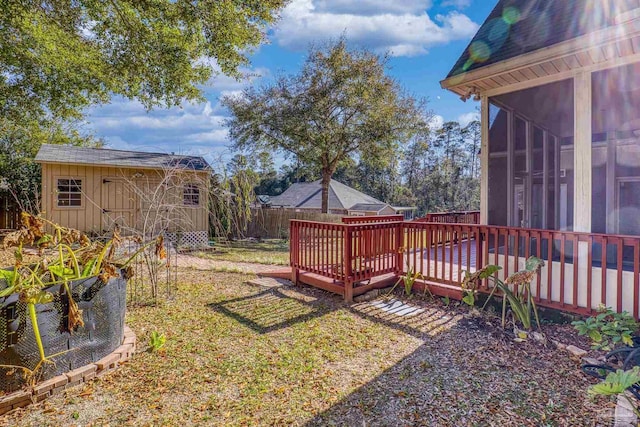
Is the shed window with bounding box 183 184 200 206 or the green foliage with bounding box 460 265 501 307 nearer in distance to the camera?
the green foliage with bounding box 460 265 501 307

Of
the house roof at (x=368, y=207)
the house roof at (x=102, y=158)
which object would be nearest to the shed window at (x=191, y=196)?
the house roof at (x=102, y=158)

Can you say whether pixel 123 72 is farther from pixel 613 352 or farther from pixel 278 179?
pixel 278 179

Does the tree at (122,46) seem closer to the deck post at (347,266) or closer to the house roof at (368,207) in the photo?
the deck post at (347,266)

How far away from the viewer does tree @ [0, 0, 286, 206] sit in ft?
21.1

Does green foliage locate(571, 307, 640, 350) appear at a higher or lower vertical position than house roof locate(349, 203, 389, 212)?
lower

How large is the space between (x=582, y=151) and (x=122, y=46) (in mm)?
8675

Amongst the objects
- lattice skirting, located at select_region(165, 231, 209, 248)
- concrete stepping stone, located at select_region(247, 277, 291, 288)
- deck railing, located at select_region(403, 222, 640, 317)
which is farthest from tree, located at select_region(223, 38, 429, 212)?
deck railing, located at select_region(403, 222, 640, 317)

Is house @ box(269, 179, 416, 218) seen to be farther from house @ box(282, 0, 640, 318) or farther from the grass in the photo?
house @ box(282, 0, 640, 318)

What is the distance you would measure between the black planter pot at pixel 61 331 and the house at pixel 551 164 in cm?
315

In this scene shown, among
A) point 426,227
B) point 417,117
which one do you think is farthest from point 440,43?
point 426,227

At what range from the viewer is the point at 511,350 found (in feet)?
11.8

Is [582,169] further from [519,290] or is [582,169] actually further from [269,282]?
[269,282]

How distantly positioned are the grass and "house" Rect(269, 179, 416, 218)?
7141mm

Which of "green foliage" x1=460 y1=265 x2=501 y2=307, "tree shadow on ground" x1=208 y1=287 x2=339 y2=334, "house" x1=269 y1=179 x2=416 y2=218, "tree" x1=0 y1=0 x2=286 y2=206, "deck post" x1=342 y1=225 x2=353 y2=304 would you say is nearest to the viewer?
"green foliage" x1=460 y1=265 x2=501 y2=307
